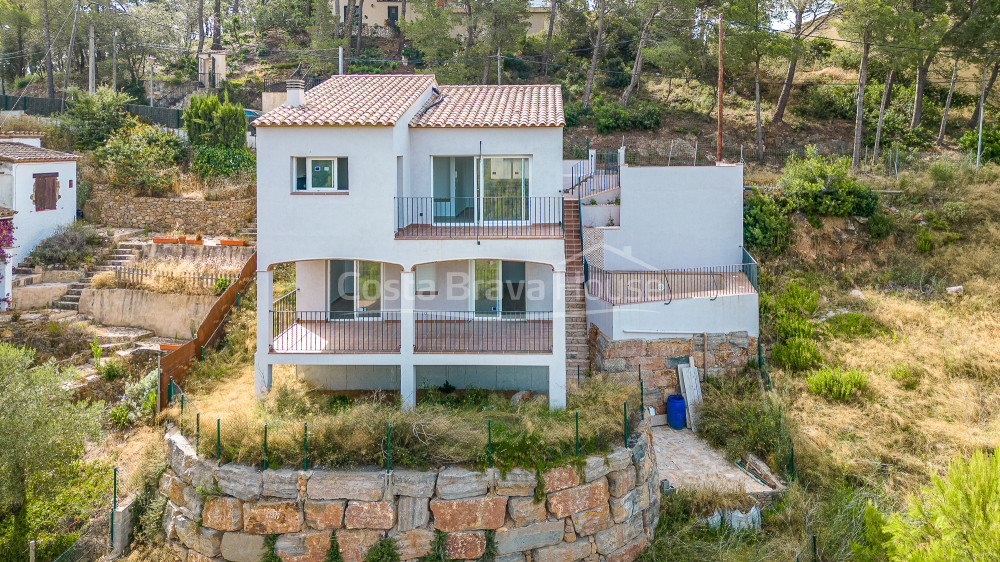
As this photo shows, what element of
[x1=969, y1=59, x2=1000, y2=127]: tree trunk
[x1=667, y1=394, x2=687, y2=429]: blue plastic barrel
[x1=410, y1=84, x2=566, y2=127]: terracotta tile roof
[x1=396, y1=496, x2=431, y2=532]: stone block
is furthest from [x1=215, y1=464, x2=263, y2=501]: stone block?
[x1=969, y1=59, x2=1000, y2=127]: tree trunk

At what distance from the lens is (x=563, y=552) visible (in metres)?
14.2

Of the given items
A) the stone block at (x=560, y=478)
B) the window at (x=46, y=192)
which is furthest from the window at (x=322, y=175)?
the window at (x=46, y=192)

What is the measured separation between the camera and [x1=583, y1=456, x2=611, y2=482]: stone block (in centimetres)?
1430

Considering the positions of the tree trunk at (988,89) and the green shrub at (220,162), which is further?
the tree trunk at (988,89)

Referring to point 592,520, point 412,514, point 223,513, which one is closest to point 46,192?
point 223,513

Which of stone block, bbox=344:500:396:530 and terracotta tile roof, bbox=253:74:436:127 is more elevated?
terracotta tile roof, bbox=253:74:436:127

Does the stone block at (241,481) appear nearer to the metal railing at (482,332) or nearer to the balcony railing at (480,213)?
the metal railing at (482,332)

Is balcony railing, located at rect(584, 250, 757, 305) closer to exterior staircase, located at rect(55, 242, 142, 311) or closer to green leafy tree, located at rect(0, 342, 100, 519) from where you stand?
green leafy tree, located at rect(0, 342, 100, 519)

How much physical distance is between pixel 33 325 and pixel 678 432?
58.5 feet

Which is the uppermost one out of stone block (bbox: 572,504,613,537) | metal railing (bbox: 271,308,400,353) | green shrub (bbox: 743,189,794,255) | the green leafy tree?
green shrub (bbox: 743,189,794,255)

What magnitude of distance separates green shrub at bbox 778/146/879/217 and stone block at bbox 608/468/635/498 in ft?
44.5

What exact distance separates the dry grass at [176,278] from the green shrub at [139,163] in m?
6.34

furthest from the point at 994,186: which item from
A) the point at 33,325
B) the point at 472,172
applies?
the point at 33,325

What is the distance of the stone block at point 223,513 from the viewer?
45.3ft
